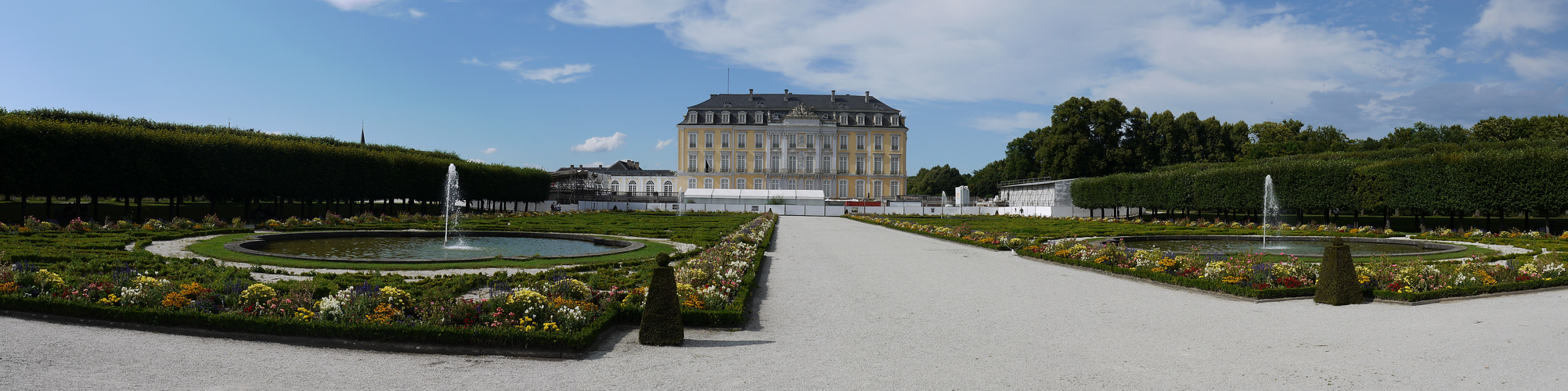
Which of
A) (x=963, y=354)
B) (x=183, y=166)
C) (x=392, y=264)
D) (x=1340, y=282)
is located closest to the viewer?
(x=963, y=354)

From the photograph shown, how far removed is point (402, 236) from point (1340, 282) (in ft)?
66.8

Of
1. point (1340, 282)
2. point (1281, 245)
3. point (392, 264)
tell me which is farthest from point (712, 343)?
point (1281, 245)

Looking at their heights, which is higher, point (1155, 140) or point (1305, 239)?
point (1155, 140)

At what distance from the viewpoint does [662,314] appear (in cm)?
686

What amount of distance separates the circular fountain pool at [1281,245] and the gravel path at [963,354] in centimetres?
825

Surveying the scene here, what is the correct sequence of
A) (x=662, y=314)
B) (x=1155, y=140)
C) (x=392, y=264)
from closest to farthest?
(x=662, y=314), (x=392, y=264), (x=1155, y=140)

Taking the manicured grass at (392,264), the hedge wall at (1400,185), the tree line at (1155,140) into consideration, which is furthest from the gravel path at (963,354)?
the tree line at (1155,140)

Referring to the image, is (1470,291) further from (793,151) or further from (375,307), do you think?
(793,151)

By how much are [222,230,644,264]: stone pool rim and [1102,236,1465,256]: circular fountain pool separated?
11.6m

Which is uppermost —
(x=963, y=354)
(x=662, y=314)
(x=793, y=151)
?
(x=793, y=151)

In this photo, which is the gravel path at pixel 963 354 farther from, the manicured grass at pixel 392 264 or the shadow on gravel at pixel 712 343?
the manicured grass at pixel 392 264

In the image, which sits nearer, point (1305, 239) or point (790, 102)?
point (1305, 239)

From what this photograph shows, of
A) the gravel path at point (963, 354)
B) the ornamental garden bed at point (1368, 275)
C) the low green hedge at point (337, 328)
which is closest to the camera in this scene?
the gravel path at point (963, 354)

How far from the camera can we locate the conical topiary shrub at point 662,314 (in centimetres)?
687
